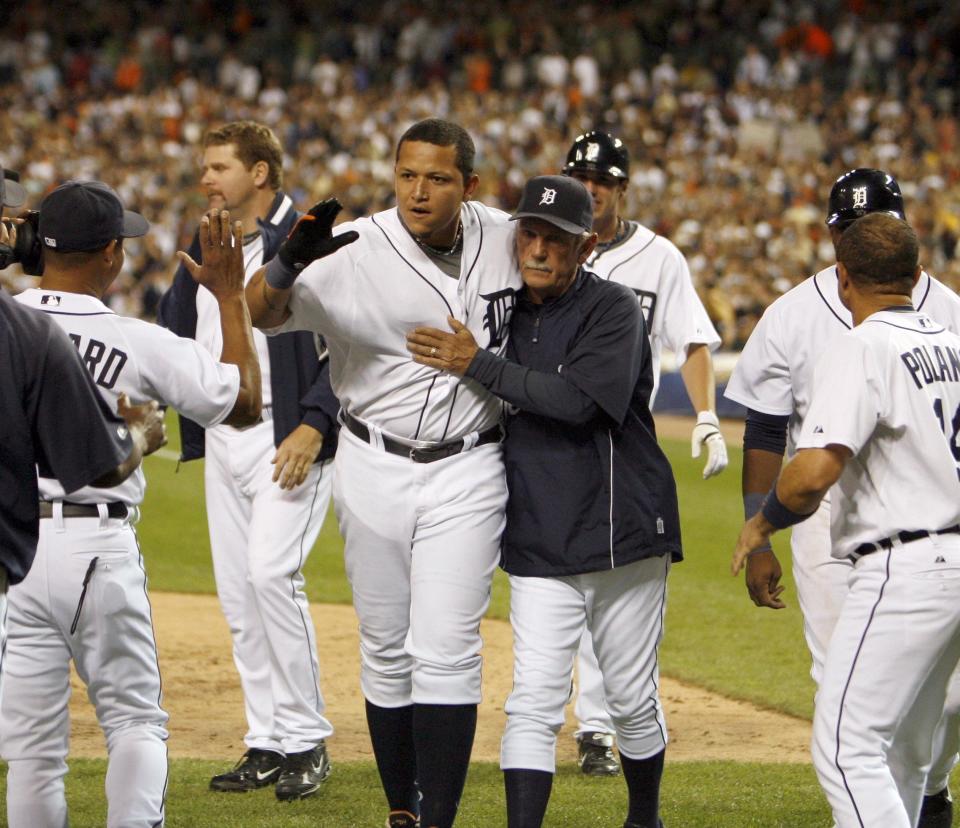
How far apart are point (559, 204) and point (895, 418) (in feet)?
3.95

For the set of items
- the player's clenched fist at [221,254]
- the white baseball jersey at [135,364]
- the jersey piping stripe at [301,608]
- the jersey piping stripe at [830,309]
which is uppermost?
the player's clenched fist at [221,254]

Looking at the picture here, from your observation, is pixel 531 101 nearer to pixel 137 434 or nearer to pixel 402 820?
pixel 402 820

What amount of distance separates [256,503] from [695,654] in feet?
10.3

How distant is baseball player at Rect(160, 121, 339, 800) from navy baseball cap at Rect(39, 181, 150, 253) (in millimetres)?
1461

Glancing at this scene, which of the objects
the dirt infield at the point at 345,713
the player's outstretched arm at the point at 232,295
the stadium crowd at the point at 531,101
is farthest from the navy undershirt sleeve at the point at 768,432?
the stadium crowd at the point at 531,101

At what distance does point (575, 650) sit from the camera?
14.5ft

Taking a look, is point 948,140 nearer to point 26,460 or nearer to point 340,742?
point 340,742

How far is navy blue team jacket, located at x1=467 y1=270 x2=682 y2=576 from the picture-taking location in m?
4.26

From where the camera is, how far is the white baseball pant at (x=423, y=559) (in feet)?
14.3

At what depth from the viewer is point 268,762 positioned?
532cm

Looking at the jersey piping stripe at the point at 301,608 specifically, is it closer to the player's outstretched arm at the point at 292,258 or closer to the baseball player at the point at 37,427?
the player's outstretched arm at the point at 292,258

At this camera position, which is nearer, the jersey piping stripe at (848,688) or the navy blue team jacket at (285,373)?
the jersey piping stripe at (848,688)

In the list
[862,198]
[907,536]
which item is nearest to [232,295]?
[907,536]

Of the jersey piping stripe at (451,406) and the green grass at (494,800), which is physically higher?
the jersey piping stripe at (451,406)
